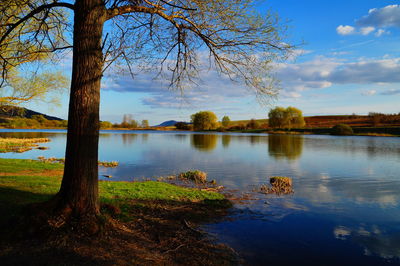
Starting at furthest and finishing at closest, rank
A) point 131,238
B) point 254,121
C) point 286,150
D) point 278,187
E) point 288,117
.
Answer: point 254,121
point 288,117
point 286,150
point 278,187
point 131,238

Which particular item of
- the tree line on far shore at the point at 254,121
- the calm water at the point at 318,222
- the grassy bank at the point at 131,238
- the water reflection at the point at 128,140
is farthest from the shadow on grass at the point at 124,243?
the tree line on far shore at the point at 254,121

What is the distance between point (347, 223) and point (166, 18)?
27.6ft

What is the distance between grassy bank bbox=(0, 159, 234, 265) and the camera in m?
4.21

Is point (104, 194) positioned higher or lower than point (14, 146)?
higher

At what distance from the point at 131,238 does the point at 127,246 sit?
43 cm

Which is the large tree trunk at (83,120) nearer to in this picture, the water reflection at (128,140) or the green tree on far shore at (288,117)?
the water reflection at (128,140)

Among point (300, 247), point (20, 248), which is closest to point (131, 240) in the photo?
point (20, 248)

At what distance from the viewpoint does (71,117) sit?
204 inches

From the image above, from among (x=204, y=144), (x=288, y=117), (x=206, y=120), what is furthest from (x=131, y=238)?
(x=206, y=120)

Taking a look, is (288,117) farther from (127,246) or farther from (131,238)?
(127,246)

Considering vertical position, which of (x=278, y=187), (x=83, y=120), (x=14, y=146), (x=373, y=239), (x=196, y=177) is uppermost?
(x=83, y=120)

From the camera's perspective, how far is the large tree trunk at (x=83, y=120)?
513cm

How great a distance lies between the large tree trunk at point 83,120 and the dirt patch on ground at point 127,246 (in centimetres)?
63

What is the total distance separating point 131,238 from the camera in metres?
5.28
